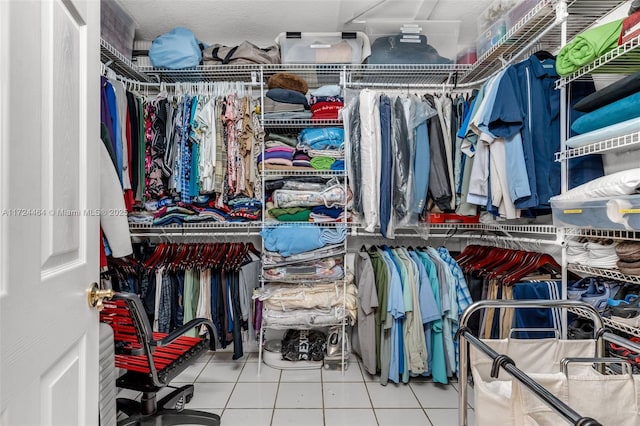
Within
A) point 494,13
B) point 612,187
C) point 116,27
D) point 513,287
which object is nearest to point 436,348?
point 513,287

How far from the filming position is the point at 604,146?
→ 140 cm

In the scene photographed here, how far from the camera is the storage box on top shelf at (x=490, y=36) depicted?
6.92 ft

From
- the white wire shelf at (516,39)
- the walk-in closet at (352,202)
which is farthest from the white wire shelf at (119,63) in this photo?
the white wire shelf at (516,39)

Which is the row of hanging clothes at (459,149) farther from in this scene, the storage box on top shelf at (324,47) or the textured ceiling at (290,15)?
the textured ceiling at (290,15)

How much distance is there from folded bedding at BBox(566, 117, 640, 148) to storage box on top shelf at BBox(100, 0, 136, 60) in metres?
2.71

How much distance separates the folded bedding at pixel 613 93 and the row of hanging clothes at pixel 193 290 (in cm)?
211

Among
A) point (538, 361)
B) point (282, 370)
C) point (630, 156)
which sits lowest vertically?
point (282, 370)

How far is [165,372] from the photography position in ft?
5.18

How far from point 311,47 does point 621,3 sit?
5.82 feet

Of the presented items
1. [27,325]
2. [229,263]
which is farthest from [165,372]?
[27,325]

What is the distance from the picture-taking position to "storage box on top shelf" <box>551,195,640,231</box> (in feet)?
3.96

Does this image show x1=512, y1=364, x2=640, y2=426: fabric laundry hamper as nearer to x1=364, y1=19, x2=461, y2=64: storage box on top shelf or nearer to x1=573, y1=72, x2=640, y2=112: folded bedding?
x1=573, y1=72, x2=640, y2=112: folded bedding

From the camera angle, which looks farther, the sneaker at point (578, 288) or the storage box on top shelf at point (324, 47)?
the storage box on top shelf at point (324, 47)

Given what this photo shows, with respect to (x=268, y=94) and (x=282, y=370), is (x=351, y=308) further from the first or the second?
(x=268, y=94)
